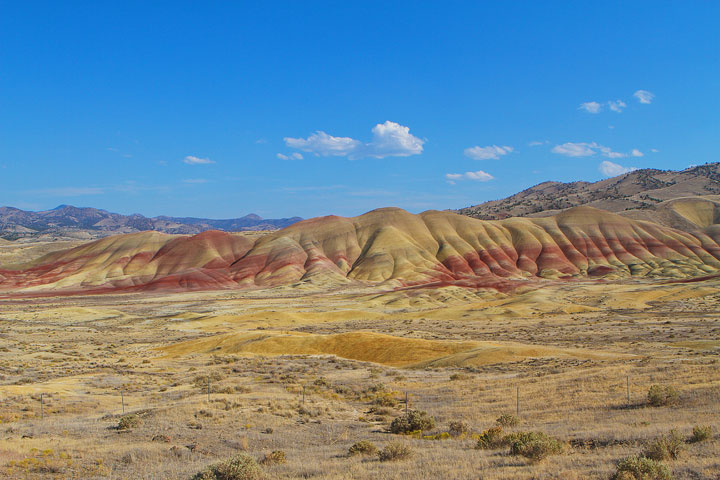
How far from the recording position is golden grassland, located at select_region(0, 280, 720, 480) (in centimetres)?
1391

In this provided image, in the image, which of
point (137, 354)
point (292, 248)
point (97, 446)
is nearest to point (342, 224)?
point (292, 248)

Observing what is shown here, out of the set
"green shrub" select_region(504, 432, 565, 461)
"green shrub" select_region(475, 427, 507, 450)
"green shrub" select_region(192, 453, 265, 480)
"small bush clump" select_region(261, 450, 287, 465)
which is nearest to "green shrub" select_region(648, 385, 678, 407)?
"green shrub" select_region(504, 432, 565, 461)

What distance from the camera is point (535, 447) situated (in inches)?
520

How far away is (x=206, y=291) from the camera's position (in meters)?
145

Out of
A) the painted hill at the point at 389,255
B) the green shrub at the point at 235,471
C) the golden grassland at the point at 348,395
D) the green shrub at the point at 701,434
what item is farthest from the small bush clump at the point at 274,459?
the painted hill at the point at 389,255

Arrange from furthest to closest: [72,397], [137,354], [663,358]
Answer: [137,354] < [663,358] < [72,397]

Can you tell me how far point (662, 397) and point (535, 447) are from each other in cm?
966

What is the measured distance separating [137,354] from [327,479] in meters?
41.9

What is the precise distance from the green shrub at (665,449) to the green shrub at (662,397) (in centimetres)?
718

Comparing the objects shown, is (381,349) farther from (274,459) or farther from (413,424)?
(274,459)

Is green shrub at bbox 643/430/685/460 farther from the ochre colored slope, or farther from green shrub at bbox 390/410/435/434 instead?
the ochre colored slope

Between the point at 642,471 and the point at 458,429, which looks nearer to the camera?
the point at 642,471

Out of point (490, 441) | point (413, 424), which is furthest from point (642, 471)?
point (413, 424)

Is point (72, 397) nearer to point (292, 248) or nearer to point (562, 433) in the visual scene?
point (562, 433)
